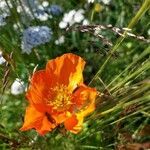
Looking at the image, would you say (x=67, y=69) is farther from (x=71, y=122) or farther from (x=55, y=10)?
(x=55, y=10)

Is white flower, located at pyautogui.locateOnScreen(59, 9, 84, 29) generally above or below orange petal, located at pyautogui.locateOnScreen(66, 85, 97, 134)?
above

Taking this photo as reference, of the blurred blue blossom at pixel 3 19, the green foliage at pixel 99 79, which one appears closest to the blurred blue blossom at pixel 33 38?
the green foliage at pixel 99 79

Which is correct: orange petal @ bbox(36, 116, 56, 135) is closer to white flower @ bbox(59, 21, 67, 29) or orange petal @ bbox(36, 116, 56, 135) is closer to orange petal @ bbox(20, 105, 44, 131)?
orange petal @ bbox(20, 105, 44, 131)

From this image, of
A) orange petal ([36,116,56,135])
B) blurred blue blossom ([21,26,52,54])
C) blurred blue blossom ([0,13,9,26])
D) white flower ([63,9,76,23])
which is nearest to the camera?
orange petal ([36,116,56,135])

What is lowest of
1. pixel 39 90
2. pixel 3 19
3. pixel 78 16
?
pixel 39 90

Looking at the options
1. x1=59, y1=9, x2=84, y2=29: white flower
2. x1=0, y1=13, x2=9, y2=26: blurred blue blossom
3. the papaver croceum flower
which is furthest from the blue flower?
the papaver croceum flower

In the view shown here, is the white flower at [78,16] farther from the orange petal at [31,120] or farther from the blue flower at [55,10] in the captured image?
the orange petal at [31,120]

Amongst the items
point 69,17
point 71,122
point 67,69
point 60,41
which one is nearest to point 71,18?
point 69,17
